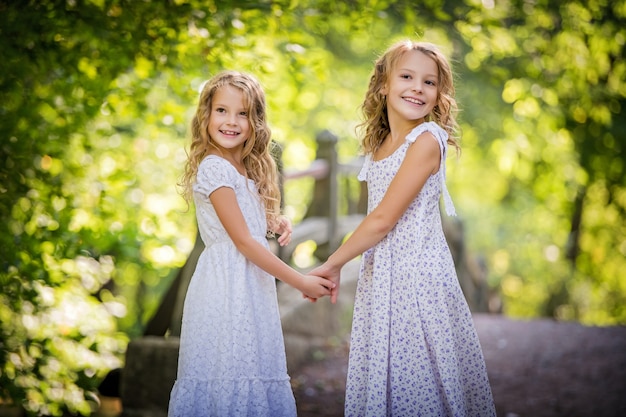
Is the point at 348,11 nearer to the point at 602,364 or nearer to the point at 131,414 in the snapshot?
the point at 131,414

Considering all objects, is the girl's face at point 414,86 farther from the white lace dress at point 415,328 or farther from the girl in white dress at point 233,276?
the girl in white dress at point 233,276

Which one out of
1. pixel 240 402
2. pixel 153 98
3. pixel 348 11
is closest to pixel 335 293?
pixel 240 402

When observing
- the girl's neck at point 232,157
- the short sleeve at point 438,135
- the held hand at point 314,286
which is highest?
the short sleeve at point 438,135

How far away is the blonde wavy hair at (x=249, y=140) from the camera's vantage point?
3178 mm

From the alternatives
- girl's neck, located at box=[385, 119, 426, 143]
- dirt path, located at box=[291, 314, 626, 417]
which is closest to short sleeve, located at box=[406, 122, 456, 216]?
girl's neck, located at box=[385, 119, 426, 143]

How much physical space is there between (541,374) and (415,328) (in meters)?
3.30

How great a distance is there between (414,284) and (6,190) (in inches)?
96.7

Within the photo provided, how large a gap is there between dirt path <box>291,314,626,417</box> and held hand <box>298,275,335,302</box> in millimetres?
1833

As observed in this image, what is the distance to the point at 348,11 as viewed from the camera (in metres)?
4.55

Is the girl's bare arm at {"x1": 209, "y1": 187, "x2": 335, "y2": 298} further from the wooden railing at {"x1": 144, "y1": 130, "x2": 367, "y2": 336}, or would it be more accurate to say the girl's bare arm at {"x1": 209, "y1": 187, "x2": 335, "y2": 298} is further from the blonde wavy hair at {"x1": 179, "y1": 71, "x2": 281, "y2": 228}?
the wooden railing at {"x1": 144, "y1": 130, "x2": 367, "y2": 336}

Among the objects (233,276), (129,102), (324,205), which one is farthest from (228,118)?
(324,205)

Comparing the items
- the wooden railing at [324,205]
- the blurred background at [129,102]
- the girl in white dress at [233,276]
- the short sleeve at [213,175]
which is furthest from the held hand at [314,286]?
the wooden railing at [324,205]

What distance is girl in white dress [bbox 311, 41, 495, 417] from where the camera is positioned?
2973mm

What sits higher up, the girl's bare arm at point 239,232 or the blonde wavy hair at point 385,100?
the blonde wavy hair at point 385,100
